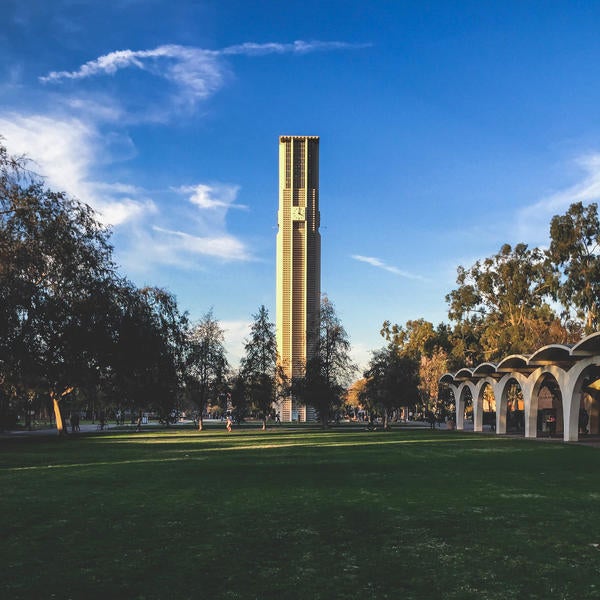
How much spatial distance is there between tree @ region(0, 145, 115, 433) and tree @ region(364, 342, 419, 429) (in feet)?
96.1

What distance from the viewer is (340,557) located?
8008 mm

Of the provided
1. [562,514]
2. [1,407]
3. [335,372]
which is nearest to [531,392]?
[335,372]

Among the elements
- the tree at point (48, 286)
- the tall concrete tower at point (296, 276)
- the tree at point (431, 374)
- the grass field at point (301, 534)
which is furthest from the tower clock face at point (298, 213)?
the grass field at point (301, 534)

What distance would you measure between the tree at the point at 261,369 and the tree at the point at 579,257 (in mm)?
28239

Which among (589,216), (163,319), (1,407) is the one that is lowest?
(1,407)

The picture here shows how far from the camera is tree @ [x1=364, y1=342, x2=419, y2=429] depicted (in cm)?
5869

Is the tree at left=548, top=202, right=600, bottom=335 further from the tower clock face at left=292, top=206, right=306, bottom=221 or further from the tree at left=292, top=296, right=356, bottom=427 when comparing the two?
the tower clock face at left=292, top=206, right=306, bottom=221

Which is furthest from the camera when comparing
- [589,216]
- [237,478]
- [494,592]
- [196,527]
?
[589,216]

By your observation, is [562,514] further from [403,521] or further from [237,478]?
[237,478]

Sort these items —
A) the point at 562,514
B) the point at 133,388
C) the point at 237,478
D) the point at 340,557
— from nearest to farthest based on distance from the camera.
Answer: the point at 340,557 → the point at 562,514 → the point at 237,478 → the point at 133,388

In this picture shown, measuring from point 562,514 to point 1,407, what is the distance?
41.9 metres

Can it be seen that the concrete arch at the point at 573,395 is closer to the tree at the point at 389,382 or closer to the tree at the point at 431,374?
the tree at the point at 389,382

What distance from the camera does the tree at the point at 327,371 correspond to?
60469 millimetres

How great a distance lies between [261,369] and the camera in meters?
64.8
